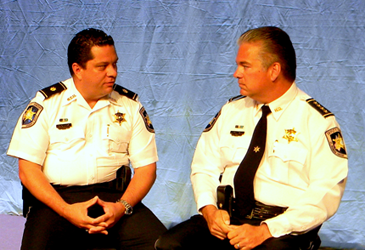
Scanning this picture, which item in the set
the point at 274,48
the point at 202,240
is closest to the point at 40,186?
the point at 202,240

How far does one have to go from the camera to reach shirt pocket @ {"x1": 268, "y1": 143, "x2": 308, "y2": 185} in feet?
7.51

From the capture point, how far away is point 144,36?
3.66 m

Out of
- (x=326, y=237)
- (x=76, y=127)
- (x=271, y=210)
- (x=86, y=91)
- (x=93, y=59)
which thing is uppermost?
(x=93, y=59)

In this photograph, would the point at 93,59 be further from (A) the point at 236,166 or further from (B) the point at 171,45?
(B) the point at 171,45

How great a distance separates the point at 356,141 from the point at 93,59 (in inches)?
71.1

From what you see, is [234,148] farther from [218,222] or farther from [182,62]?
[182,62]

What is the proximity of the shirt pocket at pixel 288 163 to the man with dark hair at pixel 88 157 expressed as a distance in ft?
2.08

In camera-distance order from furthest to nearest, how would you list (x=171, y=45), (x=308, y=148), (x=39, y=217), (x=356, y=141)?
(x=171, y=45)
(x=356, y=141)
(x=39, y=217)
(x=308, y=148)

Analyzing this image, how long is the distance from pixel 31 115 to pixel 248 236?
1.23 metres

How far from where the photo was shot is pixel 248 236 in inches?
84.4

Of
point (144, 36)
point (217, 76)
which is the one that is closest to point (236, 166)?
point (217, 76)

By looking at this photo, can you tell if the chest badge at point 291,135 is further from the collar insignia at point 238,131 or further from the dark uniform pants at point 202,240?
the dark uniform pants at point 202,240

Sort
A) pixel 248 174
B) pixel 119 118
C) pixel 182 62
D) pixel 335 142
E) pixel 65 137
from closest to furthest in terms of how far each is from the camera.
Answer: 1. pixel 335 142
2. pixel 248 174
3. pixel 65 137
4. pixel 119 118
5. pixel 182 62

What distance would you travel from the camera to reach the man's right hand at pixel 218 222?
7.36 feet
